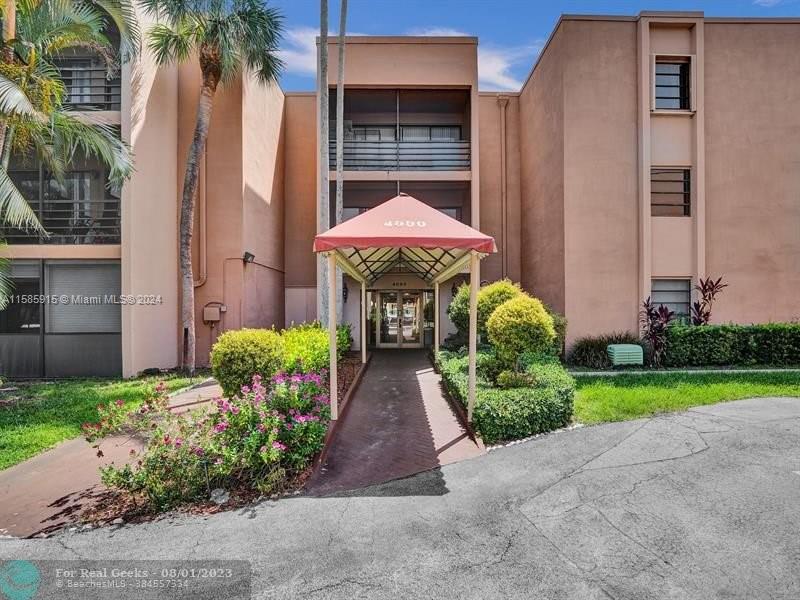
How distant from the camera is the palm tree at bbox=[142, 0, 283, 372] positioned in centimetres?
1080

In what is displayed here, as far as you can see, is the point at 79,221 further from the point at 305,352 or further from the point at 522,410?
the point at 522,410

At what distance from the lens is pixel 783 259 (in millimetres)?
12078

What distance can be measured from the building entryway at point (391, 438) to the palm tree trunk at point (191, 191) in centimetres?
547

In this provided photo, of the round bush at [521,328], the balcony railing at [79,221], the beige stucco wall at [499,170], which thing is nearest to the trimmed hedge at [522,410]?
the round bush at [521,328]

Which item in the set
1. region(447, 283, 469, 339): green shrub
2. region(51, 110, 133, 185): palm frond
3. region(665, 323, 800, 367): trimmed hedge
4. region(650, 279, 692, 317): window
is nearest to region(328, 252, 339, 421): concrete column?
region(51, 110, 133, 185): palm frond

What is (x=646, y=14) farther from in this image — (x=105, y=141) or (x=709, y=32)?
(x=105, y=141)

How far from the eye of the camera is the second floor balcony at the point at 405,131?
49.1 ft

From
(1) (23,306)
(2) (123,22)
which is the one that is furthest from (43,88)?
(1) (23,306)

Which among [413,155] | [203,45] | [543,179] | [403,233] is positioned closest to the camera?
[403,233]

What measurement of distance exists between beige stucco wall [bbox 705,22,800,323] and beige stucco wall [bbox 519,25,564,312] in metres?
4.33

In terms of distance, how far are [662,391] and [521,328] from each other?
11.7 feet

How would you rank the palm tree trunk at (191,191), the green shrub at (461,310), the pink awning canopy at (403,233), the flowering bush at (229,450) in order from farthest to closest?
the green shrub at (461,310)
the palm tree trunk at (191,191)
the pink awning canopy at (403,233)
the flowering bush at (229,450)

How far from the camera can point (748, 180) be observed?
12086 mm

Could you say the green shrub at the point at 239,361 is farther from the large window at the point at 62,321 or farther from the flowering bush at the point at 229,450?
the large window at the point at 62,321
